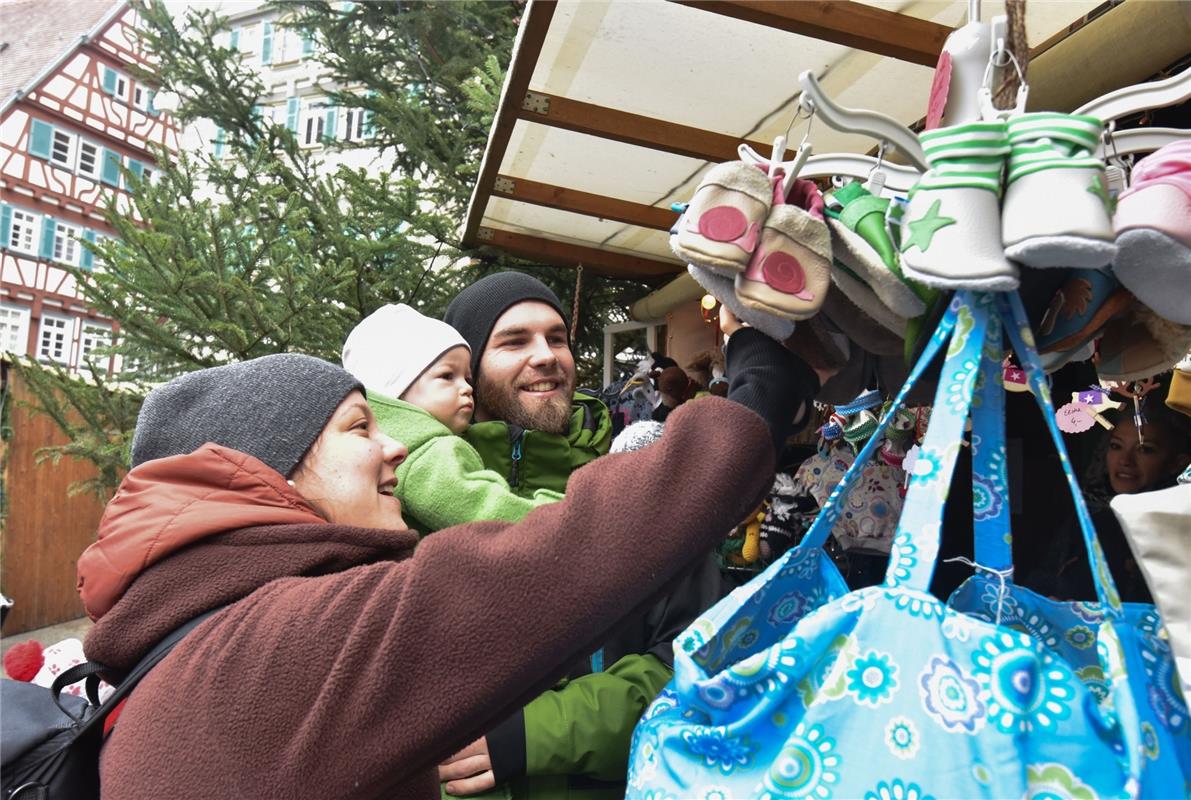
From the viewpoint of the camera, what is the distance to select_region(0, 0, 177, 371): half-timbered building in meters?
18.2

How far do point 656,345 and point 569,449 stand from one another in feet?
10.4

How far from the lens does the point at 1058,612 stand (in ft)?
→ 3.02

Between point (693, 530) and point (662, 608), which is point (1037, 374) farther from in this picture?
point (662, 608)

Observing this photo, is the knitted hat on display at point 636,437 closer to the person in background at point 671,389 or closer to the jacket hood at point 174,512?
the jacket hood at point 174,512

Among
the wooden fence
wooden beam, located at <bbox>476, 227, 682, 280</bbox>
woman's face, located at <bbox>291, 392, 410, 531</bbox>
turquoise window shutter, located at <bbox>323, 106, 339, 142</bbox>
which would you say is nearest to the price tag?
woman's face, located at <bbox>291, 392, 410, 531</bbox>

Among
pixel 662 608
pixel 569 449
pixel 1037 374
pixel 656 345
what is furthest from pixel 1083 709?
pixel 656 345

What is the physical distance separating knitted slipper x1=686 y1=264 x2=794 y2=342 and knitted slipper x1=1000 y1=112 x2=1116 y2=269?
254 mm

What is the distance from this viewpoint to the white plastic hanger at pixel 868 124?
32.7 inches

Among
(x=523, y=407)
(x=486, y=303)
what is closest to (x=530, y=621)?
(x=523, y=407)

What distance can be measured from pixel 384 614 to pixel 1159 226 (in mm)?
875

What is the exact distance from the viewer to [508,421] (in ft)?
6.84

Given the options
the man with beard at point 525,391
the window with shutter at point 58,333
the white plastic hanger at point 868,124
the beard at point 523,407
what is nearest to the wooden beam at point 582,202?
the man with beard at point 525,391

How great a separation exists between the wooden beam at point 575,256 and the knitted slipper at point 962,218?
134 inches

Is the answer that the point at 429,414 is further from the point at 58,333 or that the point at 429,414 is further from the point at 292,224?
the point at 58,333
